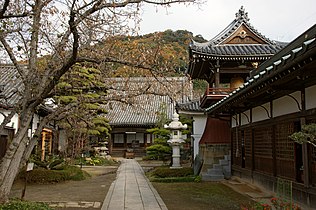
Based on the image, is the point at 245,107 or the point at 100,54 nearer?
the point at 100,54

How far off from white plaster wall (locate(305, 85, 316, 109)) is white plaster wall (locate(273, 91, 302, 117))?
40 centimetres

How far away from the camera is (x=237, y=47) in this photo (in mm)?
17297

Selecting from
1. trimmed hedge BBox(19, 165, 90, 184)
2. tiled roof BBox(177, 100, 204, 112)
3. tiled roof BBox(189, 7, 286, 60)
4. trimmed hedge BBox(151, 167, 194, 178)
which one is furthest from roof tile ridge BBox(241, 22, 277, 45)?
trimmed hedge BBox(19, 165, 90, 184)

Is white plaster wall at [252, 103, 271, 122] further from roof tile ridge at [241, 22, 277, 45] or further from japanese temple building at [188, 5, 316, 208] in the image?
roof tile ridge at [241, 22, 277, 45]

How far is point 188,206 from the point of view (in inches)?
334

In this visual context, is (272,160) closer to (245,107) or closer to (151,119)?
(245,107)

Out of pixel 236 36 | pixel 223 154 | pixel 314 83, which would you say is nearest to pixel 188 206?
pixel 314 83

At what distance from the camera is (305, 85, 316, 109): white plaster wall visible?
718 cm

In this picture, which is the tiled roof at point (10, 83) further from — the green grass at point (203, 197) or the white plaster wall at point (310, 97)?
the white plaster wall at point (310, 97)

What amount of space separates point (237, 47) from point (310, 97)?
10.4 metres

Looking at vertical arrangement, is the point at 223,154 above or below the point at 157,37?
below

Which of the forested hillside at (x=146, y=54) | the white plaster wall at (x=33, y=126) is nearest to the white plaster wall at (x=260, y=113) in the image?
the forested hillside at (x=146, y=54)

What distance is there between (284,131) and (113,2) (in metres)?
5.89

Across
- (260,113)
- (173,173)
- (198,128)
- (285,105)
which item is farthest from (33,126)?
(285,105)
